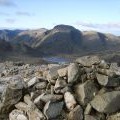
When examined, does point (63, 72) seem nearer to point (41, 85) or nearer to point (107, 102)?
point (41, 85)

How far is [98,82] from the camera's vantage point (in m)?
17.0

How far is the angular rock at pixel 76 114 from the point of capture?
1614 centimetres

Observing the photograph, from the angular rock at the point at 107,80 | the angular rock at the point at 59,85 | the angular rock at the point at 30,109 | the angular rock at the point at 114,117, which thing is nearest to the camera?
the angular rock at the point at 114,117

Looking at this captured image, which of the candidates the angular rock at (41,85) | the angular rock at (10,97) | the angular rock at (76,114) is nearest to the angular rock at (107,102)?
the angular rock at (76,114)

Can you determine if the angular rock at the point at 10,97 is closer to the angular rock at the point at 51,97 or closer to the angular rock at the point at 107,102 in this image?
the angular rock at the point at 51,97

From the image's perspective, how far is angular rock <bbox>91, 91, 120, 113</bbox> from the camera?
52.0ft

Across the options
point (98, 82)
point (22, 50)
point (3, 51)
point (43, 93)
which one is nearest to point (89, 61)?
point (98, 82)

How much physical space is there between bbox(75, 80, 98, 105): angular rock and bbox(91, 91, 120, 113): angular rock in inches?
18.6

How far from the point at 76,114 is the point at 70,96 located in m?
0.90

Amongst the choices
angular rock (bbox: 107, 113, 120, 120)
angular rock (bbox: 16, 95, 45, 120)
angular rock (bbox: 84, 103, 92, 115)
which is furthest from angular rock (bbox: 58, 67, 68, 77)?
angular rock (bbox: 107, 113, 120, 120)

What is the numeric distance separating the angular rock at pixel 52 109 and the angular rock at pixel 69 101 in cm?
26

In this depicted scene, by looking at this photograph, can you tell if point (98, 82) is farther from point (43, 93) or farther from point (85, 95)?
point (43, 93)

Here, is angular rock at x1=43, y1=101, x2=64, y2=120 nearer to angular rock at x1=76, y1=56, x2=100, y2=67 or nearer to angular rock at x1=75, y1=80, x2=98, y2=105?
angular rock at x1=75, y1=80, x2=98, y2=105

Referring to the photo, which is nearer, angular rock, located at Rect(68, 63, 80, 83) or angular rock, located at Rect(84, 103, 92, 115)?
angular rock, located at Rect(84, 103, 92, 115)
